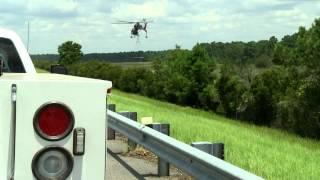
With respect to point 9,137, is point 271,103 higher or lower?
lower

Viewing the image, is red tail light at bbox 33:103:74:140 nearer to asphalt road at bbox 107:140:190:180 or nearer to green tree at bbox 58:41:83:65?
asphalt road at bbox 107:140:190:180

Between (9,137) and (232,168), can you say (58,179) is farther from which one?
(232,168)

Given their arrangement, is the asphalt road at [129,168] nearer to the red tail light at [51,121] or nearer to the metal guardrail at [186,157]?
the metal guardrail at [186,157]

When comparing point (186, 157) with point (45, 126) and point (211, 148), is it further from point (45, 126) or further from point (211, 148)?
point (45, 126)

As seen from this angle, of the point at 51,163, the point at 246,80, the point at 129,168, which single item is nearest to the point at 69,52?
the point at 246,80

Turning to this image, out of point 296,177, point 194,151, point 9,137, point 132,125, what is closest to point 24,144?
point 9,137
